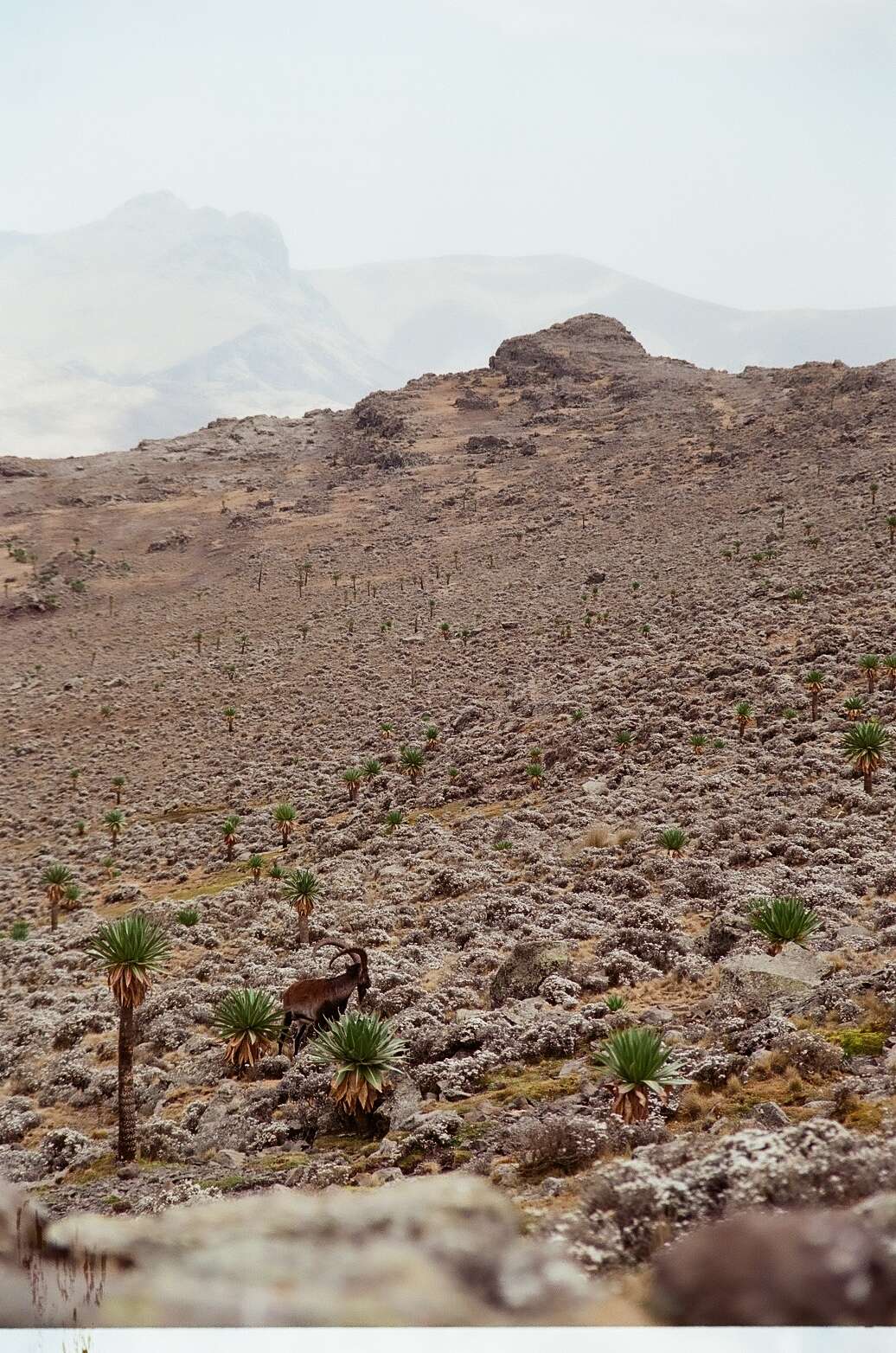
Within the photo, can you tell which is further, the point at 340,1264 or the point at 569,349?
the point at 569,349

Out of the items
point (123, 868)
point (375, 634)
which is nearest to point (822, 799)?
point (123, 868)

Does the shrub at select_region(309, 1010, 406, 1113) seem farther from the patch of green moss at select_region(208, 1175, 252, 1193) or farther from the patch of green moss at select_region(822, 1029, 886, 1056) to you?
the patch of green moss at select_region(822, 1029, 886, 1056)

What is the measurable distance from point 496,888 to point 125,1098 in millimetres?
11563

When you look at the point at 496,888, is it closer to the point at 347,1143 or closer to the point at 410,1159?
the point at 347,1143

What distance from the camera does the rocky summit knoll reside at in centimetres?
646

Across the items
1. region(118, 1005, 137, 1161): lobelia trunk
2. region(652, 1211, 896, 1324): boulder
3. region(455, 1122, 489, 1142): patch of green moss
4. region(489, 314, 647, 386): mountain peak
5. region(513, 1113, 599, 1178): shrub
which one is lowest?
region(118, 1005, 137, 1161): lobelia trunk

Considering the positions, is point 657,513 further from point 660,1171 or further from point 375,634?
point 660,1171

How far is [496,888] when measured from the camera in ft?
71.1

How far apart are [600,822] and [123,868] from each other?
1867 centimetres

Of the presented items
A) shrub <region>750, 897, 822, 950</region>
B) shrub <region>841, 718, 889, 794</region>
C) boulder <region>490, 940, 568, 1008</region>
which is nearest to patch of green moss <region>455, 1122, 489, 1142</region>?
boulder <region>490, 940, 568, 1008</region>

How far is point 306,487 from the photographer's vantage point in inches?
3696

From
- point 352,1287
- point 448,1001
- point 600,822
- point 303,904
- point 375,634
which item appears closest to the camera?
point 352,1287

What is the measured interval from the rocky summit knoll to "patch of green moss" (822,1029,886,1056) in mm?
82

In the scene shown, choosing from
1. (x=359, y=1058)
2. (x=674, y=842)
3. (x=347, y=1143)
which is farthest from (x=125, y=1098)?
(x=674, y=842)
